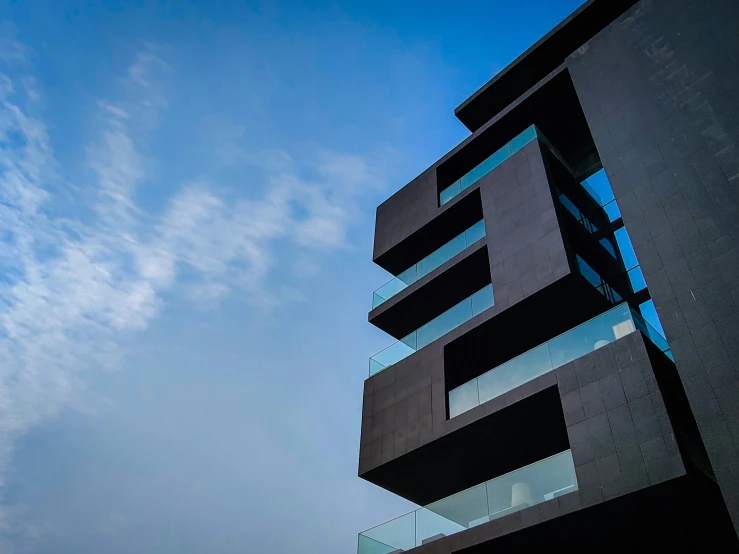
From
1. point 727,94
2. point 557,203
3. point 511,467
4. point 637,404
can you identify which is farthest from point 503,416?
point 727,94

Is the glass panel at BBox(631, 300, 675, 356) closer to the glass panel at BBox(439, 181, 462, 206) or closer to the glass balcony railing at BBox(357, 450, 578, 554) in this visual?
the glass balcony railing at BBox(357, 450, 578, 554)

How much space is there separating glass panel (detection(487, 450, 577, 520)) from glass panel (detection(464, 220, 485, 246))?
29.2 feet

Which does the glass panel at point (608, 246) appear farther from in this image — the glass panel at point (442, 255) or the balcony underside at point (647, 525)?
the balcony underside at point (647, 525)

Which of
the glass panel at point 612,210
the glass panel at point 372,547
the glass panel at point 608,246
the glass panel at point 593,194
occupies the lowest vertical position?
the glass panel at point 372,547

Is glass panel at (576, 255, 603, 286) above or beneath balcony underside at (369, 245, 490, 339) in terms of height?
beneath

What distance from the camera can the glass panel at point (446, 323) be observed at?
Answer: 61.1 ft

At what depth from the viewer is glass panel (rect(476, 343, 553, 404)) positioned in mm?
14938

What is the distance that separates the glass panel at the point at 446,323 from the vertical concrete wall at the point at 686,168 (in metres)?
5.53

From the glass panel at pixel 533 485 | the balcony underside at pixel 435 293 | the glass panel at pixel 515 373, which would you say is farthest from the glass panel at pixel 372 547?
the balcony underside at pixel 435 293

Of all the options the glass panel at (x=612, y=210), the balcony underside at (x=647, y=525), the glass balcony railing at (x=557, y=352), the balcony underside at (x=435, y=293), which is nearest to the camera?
the balcony underside at (x=647, y=525)

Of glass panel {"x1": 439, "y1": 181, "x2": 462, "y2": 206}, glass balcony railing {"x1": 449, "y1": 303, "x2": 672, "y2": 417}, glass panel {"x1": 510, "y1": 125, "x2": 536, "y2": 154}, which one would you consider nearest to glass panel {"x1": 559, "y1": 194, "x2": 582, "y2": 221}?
glass panel {"x1": 510, "y1": 125, "x2": 536, "y2": 154}

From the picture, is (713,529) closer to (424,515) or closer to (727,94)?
(424,515)

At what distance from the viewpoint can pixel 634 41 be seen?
59.4 feet

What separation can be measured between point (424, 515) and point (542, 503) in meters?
3.28
